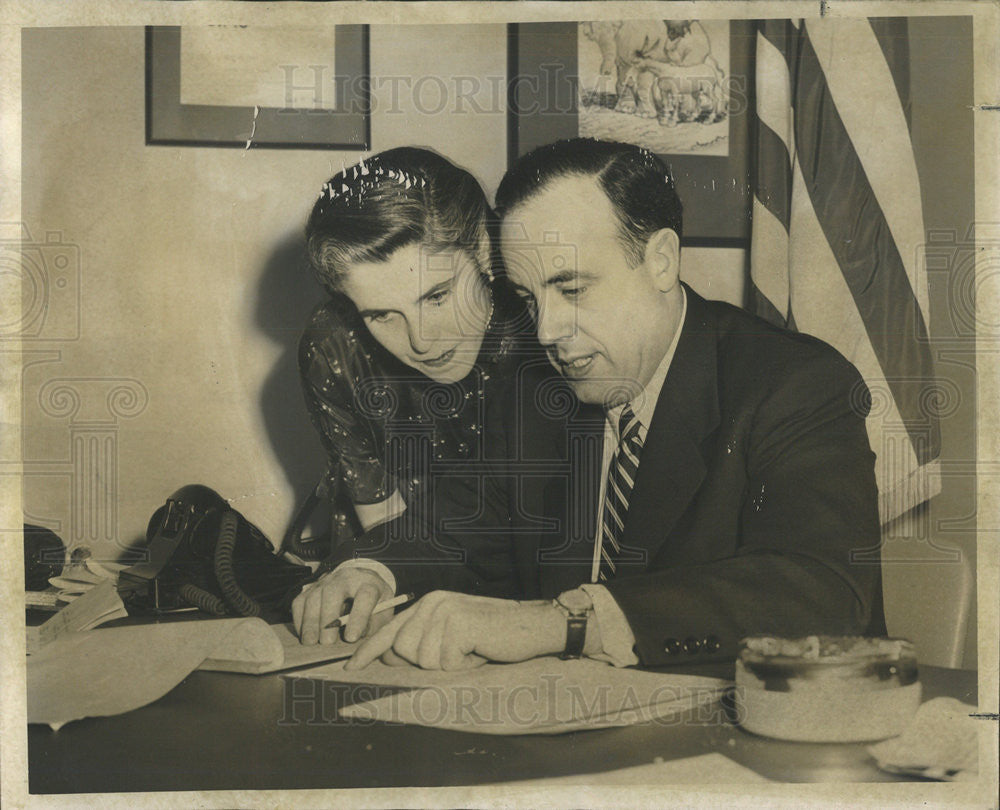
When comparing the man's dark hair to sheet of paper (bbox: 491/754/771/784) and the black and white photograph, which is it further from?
sheet of paper (bbox: 491/754/771/784)

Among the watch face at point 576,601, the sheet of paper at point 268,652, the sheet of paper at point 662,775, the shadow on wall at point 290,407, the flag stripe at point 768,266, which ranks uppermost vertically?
the flag stripe at point 768,266

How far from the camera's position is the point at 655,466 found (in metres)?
2.05

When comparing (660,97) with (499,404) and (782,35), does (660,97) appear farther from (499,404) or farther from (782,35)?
(499,404)

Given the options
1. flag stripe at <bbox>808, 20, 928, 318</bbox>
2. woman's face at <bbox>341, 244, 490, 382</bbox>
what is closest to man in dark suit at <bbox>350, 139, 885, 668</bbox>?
woman's face at <bbox>341, 244, 490, 382</bbox>

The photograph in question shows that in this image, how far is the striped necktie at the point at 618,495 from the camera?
206cm

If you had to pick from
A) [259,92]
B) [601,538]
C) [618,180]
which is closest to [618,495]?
[601,538]

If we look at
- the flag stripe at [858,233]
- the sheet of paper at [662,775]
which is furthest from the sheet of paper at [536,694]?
the flag stripe at [858,233]

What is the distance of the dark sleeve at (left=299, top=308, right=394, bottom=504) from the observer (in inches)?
81.7

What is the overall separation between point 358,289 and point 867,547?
53.8 inches

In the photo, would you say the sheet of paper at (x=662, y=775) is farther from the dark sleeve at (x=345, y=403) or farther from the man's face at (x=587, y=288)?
the man's face at (x=587, y=288)

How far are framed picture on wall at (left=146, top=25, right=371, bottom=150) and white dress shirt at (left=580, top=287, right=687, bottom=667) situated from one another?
0.89 meters

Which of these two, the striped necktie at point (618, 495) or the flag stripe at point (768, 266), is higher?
the flag stripe at point (768, 266)

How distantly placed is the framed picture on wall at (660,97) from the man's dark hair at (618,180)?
26mm

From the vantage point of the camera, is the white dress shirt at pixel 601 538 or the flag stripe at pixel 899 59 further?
the flag stripe at pixel 899 59
